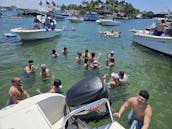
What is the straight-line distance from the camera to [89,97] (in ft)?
11.7

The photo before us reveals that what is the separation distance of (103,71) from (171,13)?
10.7m

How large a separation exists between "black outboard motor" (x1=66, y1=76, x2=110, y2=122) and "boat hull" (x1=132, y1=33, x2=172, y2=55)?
12.2 m

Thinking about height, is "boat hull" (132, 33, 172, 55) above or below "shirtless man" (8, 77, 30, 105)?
below

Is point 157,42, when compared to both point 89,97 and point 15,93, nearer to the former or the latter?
point 15,93

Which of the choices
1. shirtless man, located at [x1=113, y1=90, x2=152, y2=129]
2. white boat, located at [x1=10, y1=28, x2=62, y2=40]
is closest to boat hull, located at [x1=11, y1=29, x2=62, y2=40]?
white boat, located at [x1=10, y1=28, x2=62, y2=40]

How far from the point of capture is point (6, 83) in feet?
30.2

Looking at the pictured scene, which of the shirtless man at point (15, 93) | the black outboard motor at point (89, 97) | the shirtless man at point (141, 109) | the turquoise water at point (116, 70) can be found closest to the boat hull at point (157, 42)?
the turquoise water at point (116, 70)

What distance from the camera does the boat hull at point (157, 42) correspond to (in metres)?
15.0

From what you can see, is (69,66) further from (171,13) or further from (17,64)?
(171,13)

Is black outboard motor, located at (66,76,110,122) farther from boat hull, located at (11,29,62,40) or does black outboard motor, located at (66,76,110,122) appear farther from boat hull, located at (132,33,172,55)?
boat hull, located at (11,29,62,40)

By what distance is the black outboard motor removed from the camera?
3.55 meters

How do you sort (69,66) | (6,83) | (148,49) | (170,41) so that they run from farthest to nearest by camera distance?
1. (148,49)
2. (170,41)
3. (69,66)
4. (6,83)

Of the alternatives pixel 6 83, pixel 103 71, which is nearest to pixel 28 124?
pixel 6 83

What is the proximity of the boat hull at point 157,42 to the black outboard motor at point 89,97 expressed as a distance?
12187mm
